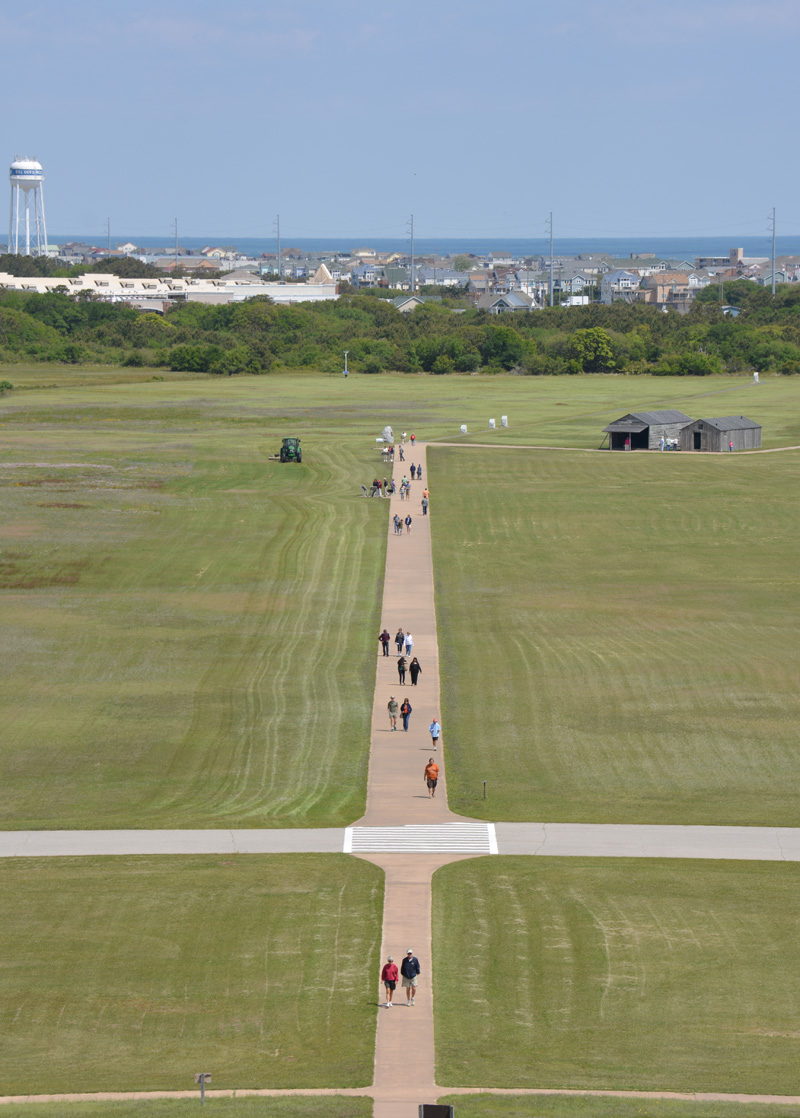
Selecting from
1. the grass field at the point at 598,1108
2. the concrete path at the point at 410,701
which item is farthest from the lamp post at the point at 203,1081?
the concrete path at the point at 410,701

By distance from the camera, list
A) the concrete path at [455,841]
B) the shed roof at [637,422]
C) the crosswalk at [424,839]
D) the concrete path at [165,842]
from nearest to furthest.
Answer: the crosswalk at [424,839]
the concrete path at [455,841]
the concrete path at [165,842]
the shed roof at [637,422]

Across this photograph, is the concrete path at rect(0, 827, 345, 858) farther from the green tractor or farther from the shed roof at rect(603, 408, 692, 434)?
the shed roof at rect(603, 408, 692, 434)

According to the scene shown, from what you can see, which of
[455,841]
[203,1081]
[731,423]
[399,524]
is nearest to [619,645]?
[455,841]

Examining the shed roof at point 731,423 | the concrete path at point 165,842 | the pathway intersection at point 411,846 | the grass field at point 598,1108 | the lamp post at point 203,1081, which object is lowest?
the concrete path at point 165,842

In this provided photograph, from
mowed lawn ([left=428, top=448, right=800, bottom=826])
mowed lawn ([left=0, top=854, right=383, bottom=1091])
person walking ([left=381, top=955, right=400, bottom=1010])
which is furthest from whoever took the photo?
mowed lawn ([left=428, top=448, right=800, bottom=826])

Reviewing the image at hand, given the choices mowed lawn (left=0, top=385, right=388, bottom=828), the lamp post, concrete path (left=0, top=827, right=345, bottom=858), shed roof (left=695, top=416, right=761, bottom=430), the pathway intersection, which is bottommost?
mowed lawn (left=0, top=385, right=388, bottom=828)

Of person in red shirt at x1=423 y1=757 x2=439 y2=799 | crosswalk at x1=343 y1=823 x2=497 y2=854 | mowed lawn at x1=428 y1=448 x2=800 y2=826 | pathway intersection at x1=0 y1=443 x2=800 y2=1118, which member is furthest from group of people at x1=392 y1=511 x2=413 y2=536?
crosswalk at x1=343 y1=823 x2=497 y2=854

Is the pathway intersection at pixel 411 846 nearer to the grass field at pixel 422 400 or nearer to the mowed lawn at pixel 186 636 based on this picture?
the mowed lawn at pixel 186 636
